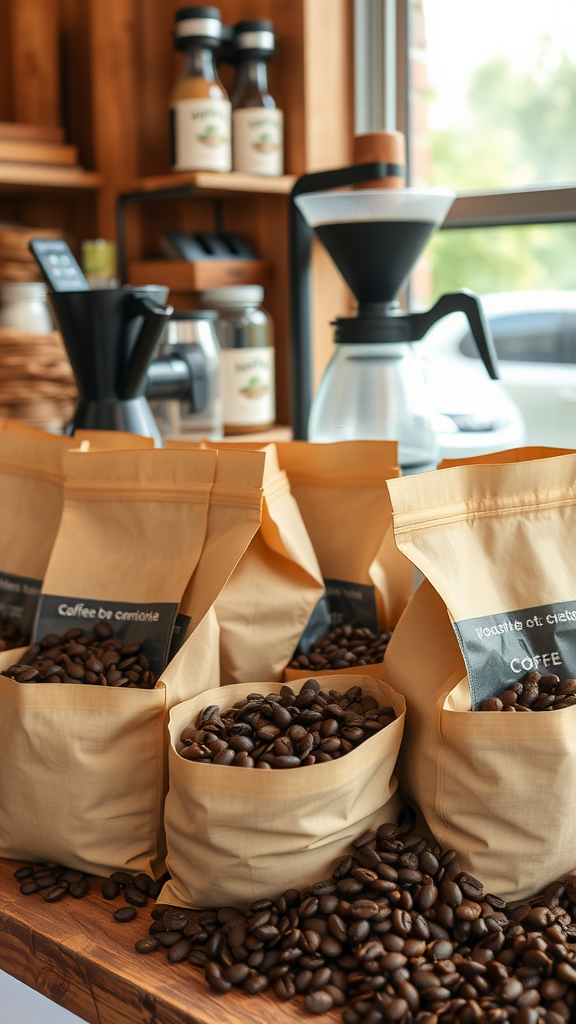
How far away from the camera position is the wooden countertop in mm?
654

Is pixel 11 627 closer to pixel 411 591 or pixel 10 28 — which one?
pixel 411 591

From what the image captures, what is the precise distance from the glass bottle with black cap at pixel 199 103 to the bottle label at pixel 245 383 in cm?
35

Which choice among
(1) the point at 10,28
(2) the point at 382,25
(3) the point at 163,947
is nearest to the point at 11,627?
(3) the point at 163,947

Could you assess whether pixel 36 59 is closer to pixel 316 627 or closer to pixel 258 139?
pixel 258 139

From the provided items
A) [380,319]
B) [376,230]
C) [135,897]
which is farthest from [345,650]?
[376,230]

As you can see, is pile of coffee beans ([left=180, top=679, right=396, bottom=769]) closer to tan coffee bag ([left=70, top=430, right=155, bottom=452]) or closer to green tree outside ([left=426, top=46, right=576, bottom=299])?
tan coffee bag ([left=70, top=430, right=155, bottom=452])

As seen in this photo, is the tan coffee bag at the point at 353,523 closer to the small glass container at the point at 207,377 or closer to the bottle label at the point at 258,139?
the small glass container at the point at 207,377

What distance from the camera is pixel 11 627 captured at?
3.24 feet

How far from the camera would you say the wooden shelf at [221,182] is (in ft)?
5.72

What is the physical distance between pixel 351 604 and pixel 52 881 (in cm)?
39

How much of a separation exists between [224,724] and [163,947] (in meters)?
0.17

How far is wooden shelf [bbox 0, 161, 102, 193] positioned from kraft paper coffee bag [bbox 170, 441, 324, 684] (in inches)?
44.6

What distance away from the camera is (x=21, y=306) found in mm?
1822

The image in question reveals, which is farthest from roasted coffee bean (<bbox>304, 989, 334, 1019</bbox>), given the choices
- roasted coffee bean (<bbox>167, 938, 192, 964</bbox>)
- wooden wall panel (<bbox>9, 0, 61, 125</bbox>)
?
wooden wall panel (<bbox>9, 0, 61, 125</bbox>)
